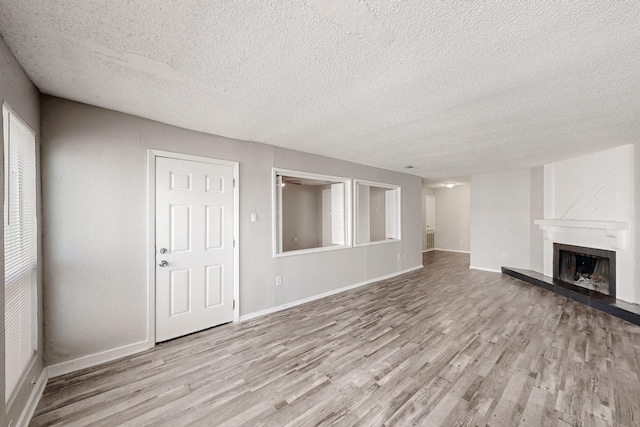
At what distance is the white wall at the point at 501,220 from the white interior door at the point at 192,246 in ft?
19.1

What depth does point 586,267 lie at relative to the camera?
4.40 meters

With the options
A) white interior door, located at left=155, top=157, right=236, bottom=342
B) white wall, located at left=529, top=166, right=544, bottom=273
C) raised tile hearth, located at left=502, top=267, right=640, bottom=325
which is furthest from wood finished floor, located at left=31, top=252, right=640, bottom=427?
white wall, located at left=529, top=166, right=544, bottom=273

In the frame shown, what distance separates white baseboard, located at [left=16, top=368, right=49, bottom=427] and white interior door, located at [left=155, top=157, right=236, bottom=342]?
827 mm

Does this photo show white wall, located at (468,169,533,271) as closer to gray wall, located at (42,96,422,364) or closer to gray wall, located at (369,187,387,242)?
gray wall, located at (369,187,387,242)

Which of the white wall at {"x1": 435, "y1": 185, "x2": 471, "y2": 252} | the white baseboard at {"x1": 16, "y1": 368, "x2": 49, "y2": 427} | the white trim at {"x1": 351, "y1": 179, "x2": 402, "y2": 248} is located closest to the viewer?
the white baseboard at {"x1": 16, "y1": 368, "x2": 49, "y2": 427}

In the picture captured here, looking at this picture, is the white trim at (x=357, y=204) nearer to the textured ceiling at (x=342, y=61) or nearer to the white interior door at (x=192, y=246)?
the textured ceiling at (x=342, y=61)

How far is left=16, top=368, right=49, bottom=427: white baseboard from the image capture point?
1.63 m

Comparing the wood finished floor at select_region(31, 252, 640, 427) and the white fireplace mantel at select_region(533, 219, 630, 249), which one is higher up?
the white fireplace mantel at select_region(533, 219, 630, 249)

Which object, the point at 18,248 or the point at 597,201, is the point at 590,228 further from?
the point at 18,248

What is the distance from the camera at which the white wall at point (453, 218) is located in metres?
8.57

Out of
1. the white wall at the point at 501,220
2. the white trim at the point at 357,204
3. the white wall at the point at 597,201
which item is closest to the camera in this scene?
the white wall at the point at 597,201

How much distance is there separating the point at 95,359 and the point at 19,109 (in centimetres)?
217

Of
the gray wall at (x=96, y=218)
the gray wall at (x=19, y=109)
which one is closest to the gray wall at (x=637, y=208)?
the gray wall at (x=96, y=218)

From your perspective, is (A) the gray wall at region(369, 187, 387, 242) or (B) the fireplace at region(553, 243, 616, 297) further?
(A) the gray wall at region(369, 187, 387, 242)
